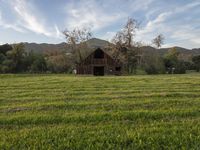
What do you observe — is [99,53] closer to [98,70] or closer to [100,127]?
[98,70]

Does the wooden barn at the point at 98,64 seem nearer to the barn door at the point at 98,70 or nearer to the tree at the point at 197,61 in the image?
the barn door at the point at 98,70

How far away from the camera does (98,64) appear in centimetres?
5031

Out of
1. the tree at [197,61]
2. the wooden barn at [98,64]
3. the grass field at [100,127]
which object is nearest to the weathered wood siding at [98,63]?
the wooden barn at [98,64]

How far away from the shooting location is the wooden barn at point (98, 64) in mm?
50406

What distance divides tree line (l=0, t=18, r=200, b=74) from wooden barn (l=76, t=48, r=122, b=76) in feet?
12.5

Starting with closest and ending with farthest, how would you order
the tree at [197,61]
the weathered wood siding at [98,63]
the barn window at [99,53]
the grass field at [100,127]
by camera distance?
the grass field at [100,127] < the weathered wood siding at [98,63] < the barn window at [99,53] < the tree at [197,61]

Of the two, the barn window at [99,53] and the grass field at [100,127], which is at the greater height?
the barn window at [99,53]

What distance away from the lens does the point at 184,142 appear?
4.79 m

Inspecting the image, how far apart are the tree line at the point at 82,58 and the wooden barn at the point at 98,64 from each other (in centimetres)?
380

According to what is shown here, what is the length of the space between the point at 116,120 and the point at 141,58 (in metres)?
54.5

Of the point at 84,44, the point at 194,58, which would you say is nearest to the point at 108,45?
the point at 84,44

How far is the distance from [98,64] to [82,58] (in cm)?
1069

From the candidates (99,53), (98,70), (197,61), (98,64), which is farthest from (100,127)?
(197,61)

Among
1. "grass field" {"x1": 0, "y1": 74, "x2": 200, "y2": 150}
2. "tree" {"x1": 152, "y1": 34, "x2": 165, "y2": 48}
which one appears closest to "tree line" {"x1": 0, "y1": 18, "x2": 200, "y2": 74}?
"tree" {"x1": 152, "y1": 34, "x2": 165, "y2": 48}
